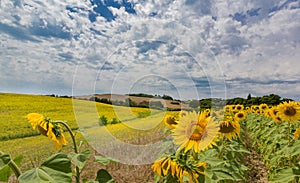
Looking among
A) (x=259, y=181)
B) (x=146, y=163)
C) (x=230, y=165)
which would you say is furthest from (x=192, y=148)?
(x=259, y=181)

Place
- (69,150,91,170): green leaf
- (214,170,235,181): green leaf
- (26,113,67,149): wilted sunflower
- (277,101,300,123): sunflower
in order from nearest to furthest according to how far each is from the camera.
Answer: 1. (69,150,91,170): green leaf
2. (26,113,67,149): wilted sunflower
3. (214,170,235,181): green leaf
4. (277,101,300,123): sunflower

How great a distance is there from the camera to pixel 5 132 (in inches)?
513

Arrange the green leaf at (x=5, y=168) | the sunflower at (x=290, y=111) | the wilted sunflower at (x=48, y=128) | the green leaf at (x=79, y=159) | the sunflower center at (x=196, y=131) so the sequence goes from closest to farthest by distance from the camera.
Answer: the green leaf at (x=5, y=168), the green leaf at (x=79, y=159), the wilted sunflower at (x=48, y=128), the sunflower center at (x=196, y=131), the sunflower at (x=290, y=111)

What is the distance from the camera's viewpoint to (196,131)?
193 cm

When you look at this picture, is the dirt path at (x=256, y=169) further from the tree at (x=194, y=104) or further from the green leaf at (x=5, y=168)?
the green leaf at (x=5, y=168)

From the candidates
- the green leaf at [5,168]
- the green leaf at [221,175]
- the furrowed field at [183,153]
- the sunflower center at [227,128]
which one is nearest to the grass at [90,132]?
the furrowed field at [183,153]

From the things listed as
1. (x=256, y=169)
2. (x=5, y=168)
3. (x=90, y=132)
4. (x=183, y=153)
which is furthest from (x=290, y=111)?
(x=5, y=168)

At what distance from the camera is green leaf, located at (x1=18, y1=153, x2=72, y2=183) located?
1.13 metres

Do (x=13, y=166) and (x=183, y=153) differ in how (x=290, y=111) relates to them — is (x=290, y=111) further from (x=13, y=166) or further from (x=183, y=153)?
(x=13, y=166)

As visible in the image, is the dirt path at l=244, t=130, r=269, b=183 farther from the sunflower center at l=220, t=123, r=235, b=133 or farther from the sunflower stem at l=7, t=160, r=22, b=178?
the sunflower stem at l=7, t=160, r=22, b=178

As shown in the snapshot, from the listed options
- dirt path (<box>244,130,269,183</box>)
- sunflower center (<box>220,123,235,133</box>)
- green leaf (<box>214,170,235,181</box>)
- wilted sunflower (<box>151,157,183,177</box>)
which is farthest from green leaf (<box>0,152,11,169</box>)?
dirt path (<box>244,130,269,183</box>)

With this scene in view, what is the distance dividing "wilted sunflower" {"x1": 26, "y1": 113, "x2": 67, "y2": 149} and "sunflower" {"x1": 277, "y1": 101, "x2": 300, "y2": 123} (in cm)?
380

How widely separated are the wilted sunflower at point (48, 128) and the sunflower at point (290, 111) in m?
3.80

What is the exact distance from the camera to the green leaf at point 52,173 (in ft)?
3.70
